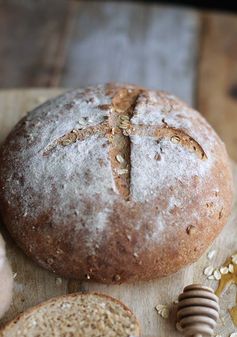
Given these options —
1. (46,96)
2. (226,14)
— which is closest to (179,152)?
(46,96)

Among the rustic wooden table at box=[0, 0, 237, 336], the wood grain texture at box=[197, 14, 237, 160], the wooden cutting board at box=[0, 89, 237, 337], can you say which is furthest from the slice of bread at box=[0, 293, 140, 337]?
the rustic wooden table at box=[0, 0, 237, 336]

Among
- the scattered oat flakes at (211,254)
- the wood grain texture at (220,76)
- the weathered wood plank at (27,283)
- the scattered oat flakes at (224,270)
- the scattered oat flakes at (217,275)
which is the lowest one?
the weathered wood plank at (27,283)

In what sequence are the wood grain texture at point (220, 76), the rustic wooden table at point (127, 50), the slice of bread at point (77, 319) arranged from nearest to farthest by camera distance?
1. the slice of bread at point (77, 319)
2. the wood grain texture at point (220, 76)
3. the rustic wooden table at point (127, 50)

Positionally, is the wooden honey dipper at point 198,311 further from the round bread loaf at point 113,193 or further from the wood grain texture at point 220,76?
the wood grain texture at point 220,76

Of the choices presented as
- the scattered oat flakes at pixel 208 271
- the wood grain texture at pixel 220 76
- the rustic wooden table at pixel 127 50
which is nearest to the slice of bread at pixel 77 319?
the scattered oat flakes at pixel 208 271

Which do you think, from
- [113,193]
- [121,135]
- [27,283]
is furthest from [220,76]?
[27,283]

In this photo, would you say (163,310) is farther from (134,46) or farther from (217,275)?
(134,46)

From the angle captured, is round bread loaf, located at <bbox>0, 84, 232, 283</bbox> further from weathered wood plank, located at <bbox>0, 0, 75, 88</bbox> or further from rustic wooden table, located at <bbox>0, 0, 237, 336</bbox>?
weathered wood plank, located at <bbox>0, 0, 75, 88</bbox>
